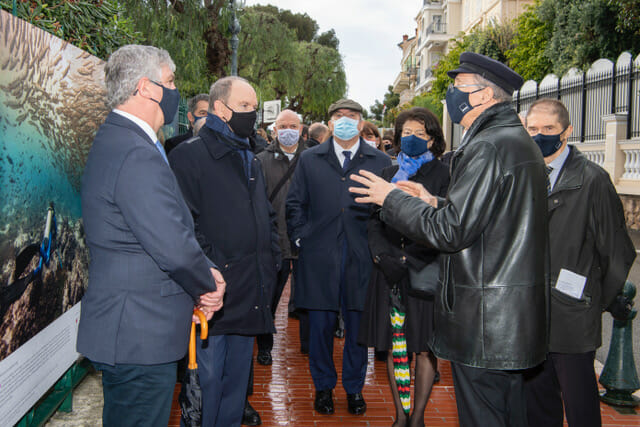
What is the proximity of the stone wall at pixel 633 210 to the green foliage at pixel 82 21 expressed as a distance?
12842 mm

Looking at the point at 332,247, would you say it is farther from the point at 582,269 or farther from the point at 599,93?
the point at 599,93

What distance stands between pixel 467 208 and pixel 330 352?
99.3 inches

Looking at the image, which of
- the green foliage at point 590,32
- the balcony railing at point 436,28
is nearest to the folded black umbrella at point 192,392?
the green foliage at point 590,32

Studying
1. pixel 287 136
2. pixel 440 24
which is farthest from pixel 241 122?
pixel 440 24

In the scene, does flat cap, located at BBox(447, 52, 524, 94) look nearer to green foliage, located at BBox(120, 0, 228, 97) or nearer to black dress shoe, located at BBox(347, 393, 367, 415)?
black dress shoe, located at BBox(347, 393, 367, 415)

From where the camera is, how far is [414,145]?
429 cm

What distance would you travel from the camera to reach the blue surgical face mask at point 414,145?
14.1 feet

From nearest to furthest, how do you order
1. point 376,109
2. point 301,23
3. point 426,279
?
point 426,279
point 301,23
point 376,109

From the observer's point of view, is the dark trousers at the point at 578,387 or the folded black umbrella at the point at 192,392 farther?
the dark trousers at the point at 578,387

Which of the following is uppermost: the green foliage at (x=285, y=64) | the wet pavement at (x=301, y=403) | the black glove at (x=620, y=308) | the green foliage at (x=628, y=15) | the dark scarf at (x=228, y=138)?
the green foliage at (x=285, y=64)

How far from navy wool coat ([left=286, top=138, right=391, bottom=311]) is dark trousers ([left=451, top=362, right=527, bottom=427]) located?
1.97 metres

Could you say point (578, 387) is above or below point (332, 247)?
below

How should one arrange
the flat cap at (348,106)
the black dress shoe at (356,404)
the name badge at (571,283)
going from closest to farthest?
the name badge at (571,283) < the black dress shoe at (356,404) < the flat cap at (348,106)

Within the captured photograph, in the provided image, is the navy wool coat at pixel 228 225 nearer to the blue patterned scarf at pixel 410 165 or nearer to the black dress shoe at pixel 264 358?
the blue patterned scarf at pixel 410 165
